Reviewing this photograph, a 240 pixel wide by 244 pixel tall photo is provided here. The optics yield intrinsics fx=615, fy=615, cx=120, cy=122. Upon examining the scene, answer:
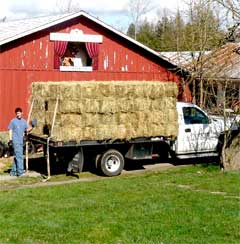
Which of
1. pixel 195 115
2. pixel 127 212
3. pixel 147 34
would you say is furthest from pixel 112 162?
pixel 147 34

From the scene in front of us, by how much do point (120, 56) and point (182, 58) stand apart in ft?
17.4

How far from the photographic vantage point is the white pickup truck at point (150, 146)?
1659cm

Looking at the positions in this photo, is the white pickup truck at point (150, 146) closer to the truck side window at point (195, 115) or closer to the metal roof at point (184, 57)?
the truck side window at point (195, 115)

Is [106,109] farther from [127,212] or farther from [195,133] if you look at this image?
[127,212]

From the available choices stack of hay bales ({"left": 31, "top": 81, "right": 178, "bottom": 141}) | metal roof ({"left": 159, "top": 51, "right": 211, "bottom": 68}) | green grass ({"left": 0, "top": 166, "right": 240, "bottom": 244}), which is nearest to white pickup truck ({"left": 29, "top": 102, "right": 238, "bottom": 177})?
stack of hay bales ({"left": 31, "top": 81, "right": 178, "bottom": 141})

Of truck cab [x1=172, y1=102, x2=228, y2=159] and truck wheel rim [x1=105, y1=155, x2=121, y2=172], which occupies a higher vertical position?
truck cab [x1=172, y1=102, x2=228, y2=159]

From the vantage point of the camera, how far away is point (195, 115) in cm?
1898

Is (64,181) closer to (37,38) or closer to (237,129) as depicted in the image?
(237,129)

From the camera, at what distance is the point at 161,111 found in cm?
1767

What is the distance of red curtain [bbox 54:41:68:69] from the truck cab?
674 cm

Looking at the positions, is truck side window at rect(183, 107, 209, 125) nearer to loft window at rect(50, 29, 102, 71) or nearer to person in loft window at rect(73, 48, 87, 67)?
loft window at rect(50, 29, 102, 71)

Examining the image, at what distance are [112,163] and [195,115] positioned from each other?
11.2 feet

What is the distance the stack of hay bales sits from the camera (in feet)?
53.2

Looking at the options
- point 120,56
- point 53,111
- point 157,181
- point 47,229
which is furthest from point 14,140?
point 120,56
